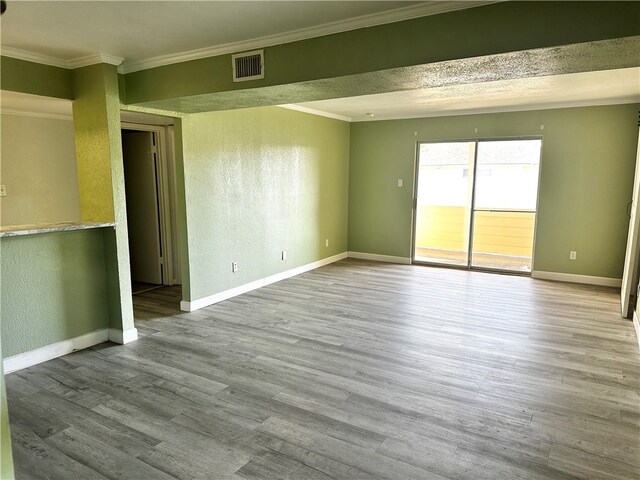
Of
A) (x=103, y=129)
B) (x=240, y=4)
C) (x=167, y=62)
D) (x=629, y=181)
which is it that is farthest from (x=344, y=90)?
(x=629, y=181)

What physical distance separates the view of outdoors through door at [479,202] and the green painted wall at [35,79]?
16.9 ft

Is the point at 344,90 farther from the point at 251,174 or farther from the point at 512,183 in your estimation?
the point at 512,183

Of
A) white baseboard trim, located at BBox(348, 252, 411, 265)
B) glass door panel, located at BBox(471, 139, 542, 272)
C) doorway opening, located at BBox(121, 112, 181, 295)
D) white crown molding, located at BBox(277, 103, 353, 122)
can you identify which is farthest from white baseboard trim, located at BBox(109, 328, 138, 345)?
glass door panel, located at BBox(471, 139, 542, 272)

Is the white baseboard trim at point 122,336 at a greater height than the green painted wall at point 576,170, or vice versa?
the green painted wall at point 576,170

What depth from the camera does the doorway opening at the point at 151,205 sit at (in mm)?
5332

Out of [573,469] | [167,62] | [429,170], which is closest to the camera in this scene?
[573,469]

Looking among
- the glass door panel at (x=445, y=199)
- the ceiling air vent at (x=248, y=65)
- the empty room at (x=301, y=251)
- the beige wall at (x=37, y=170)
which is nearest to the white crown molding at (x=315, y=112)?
the empty room at (x=301, y=251)

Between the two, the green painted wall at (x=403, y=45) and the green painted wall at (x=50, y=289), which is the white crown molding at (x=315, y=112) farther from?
the green painted wall at (x=50, y=289)

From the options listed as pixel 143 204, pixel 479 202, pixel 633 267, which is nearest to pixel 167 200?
pixel 143 204

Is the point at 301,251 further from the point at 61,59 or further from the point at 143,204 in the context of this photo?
the point at 61,59

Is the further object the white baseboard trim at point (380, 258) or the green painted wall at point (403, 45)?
the white baseboard trim at point (380, 258)

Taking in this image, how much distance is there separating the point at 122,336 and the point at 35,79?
7.42ft

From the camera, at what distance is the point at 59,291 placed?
3.31m

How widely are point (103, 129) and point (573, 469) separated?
398cm
